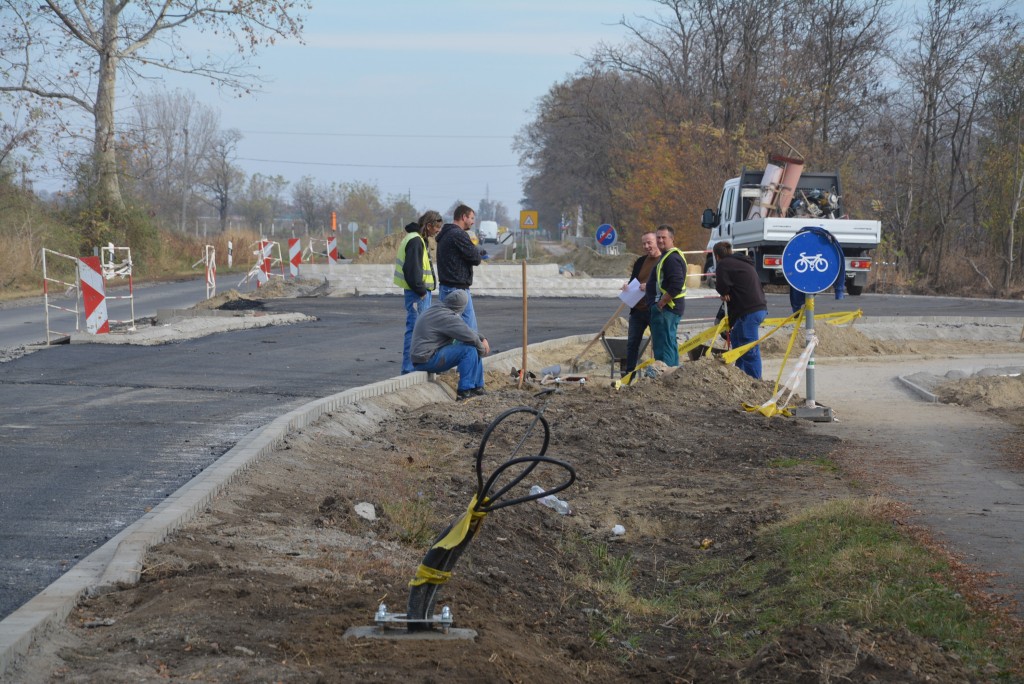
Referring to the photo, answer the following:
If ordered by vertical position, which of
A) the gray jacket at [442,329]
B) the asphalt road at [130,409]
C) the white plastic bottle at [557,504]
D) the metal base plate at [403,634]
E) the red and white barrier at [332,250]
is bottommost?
the white plastic bottle at [557,504]

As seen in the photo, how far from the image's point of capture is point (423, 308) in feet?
44.1

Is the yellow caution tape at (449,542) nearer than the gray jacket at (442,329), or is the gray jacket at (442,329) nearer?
the yellow caution tape at (449,542)

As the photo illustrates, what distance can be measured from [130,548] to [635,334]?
9.75 metres

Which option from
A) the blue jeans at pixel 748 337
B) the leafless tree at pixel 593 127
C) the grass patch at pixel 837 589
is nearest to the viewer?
the grass patch at pixel 837 589

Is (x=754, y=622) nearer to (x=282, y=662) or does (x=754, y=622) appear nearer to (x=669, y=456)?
(x=282, y=662)

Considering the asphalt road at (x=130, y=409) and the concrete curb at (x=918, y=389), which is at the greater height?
the asphalt road at (x=130, y=409)

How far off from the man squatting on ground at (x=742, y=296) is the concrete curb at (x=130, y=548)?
6133 mm

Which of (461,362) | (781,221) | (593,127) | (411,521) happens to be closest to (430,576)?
(411,521)

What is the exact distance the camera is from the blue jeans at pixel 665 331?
46.1ft

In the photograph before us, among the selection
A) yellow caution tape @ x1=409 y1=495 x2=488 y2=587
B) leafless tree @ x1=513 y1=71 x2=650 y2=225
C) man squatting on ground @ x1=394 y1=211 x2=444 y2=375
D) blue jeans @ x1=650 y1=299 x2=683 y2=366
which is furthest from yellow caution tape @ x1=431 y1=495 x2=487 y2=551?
leafless tree @ x1=513 y1=71 x2=650 y2=225

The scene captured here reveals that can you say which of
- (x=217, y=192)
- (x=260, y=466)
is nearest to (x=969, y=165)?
(x=260, y=466)

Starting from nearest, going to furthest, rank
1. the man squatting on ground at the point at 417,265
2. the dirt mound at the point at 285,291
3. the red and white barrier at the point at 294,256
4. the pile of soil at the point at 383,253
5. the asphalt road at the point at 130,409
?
the asphalt road at the point at 130,409, the man squatting on ground at the point at 417,265, the dirt mound at the point at 285,291, the red and white barrier at the point at 294,256, the pile of soil at the point at 383,253

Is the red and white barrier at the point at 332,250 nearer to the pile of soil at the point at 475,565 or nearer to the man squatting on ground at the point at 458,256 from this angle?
the man squatting on ground at the point at 458,256

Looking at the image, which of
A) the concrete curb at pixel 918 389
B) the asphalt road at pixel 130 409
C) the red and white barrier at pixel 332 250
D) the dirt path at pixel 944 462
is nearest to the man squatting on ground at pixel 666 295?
the dirt path at pixel 944 462
